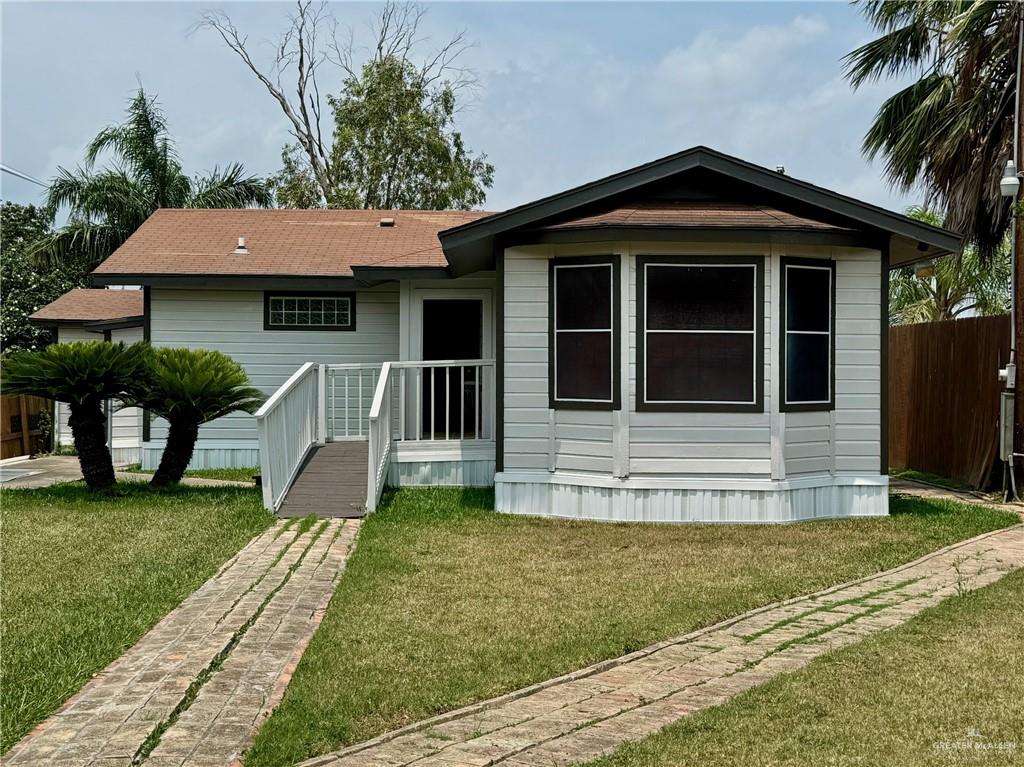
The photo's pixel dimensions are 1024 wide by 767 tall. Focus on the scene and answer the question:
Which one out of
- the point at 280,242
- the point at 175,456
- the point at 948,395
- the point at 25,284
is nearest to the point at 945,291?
the point at 948,395

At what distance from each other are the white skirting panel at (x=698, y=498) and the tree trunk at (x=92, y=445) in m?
4.71

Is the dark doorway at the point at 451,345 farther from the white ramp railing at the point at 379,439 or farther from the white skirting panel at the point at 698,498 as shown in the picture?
the white skirting panel at the point at 698,498

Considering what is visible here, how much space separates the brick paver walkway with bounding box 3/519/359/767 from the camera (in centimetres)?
425

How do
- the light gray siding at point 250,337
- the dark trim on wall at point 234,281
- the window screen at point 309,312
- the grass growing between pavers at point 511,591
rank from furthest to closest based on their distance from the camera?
Answer: the window screen at point 309,312 → the light gray siding at point 250,337 → the dark trim on wall at point 234,281 → the grass growing between pavers at point 511,591

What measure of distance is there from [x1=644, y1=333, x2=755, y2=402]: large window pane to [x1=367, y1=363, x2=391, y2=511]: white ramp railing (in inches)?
109

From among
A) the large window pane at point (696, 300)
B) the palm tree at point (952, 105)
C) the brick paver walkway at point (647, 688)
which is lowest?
the brick paver walkway at point (647, 688)

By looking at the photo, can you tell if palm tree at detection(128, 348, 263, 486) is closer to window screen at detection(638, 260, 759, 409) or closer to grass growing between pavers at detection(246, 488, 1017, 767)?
grass growing between pavers at detection(246, 488, 1017, 767)

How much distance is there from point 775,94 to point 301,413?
13.7m

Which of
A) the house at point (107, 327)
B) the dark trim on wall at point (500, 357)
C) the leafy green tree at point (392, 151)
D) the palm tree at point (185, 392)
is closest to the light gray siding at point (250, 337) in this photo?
the house at point (107, 327)

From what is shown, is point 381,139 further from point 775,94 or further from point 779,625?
point 779,625

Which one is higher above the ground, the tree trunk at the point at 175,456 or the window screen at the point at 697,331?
the window screen at the point at 697,331

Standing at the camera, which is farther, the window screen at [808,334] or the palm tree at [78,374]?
the palm tree at [78,374]

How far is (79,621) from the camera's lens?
6.15m

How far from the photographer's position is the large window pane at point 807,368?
10.2 meters
